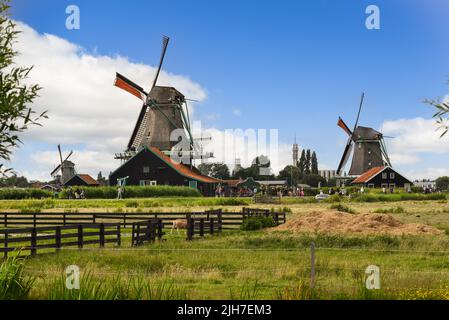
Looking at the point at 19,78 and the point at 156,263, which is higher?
the point at 19,78

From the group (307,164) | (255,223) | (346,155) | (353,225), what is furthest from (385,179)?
(353,225)

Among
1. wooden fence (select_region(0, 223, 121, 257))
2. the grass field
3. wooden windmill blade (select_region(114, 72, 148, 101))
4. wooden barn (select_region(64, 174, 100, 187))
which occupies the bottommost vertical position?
the grass field

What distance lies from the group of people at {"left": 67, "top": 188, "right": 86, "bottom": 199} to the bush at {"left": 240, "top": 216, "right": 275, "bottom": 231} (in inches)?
1584

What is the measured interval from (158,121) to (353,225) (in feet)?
189

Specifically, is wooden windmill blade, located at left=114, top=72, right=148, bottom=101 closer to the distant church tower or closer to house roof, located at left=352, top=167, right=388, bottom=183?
house roof, located at left=352, top=167, right=388, bottom=183

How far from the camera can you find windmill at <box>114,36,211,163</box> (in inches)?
3302

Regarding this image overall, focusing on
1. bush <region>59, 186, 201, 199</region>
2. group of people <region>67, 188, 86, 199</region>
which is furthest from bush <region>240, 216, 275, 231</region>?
group of people <region>67, 188, 86, 199</region>

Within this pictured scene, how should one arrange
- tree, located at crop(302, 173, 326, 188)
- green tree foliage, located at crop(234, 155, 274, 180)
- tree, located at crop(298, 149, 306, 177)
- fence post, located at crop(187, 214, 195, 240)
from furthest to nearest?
tree, located at crop(298, 149, 306, 177), tree, located at crop(302, 173, 326, 188), green tree foliage, located at crop(234, 155, 274, 180), fence post, located at crop(187, 214, 195, 240)

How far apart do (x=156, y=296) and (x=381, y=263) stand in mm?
9540

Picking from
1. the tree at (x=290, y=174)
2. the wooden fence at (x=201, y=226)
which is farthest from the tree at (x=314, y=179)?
the wooden fence at (x=201, y=226)

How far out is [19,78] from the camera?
47.6ft

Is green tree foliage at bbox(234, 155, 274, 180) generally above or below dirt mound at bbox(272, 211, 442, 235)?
above
